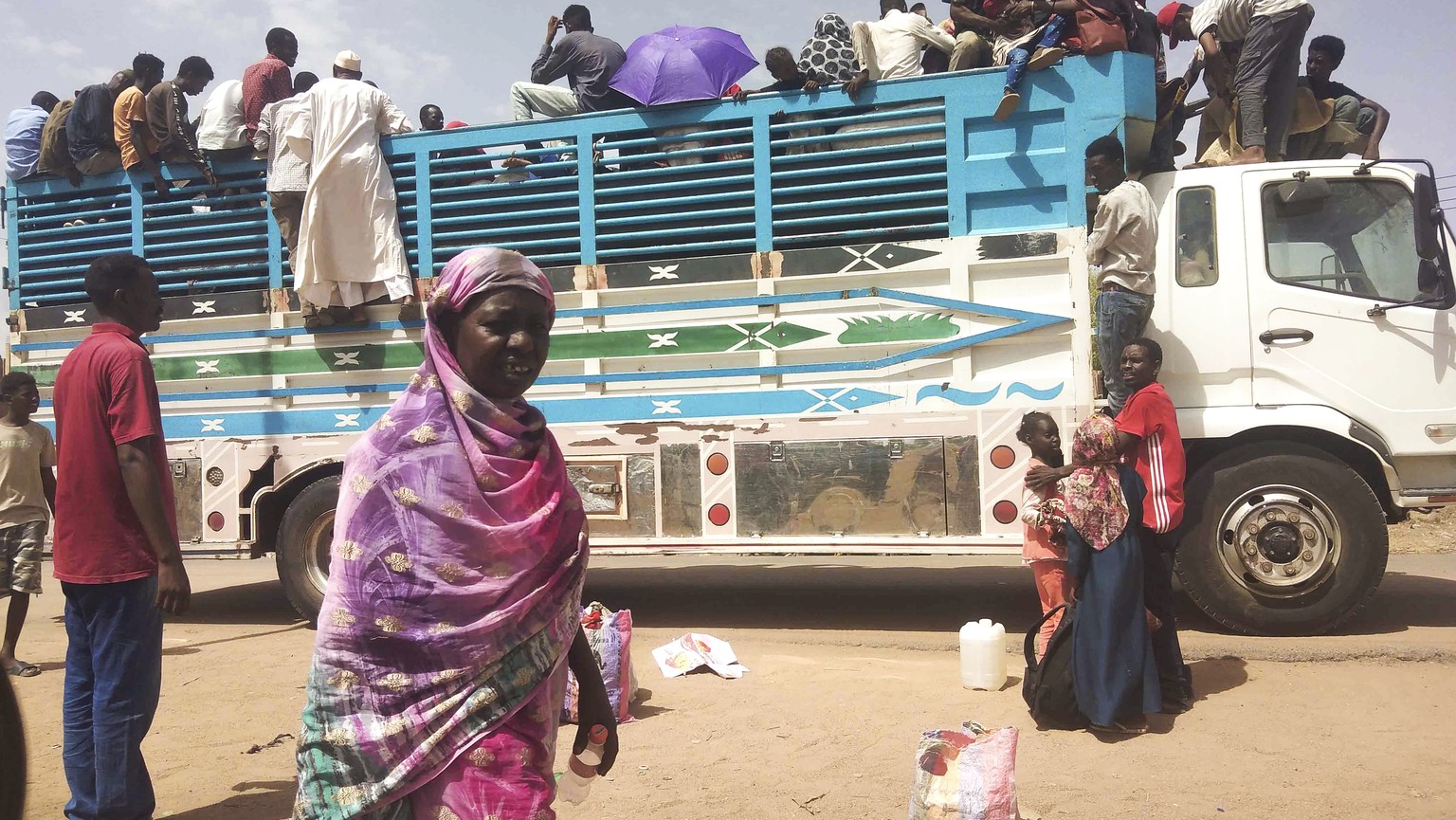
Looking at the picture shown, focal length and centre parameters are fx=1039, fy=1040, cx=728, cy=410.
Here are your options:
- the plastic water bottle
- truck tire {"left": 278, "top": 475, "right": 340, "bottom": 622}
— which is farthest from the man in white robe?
the plastic water bottle

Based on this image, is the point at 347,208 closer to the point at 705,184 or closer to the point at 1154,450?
the point at 705,184

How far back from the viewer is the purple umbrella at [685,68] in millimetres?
5770

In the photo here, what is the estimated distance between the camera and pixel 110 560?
298 centimetres

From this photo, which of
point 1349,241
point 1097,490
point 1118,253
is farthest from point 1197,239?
point 1097,490

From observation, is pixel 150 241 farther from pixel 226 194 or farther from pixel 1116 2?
pixel 1116 2

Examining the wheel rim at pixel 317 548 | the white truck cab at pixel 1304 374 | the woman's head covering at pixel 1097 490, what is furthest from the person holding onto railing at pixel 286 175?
the white truck cab at pixel 1304 374

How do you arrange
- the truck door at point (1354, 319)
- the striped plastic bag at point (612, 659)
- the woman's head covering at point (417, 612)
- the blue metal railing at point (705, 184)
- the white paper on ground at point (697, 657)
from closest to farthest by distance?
the woman's head covering at point (417, 612)
the striped plastic bag at point (612, 659)
the white paper on ground at point (697, 657)
the truck door at point (1354, 319)
the blue metal railing at point (705, 184)

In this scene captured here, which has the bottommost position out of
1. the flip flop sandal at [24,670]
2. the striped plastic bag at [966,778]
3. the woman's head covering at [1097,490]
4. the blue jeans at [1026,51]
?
the flip flop sandal at [24,670]

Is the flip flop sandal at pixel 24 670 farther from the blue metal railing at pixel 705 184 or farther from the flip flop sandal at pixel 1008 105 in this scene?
the flip flop sandal at pixel 1008 105

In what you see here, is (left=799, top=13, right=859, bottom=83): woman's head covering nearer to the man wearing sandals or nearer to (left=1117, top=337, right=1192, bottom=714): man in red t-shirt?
(left=1117, top=337, right=1192, bottom=714): man in red t-shirt

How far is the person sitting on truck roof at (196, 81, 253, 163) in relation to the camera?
629 centimetres

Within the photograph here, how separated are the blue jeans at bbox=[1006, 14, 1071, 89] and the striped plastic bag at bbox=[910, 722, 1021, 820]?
11.7 ft

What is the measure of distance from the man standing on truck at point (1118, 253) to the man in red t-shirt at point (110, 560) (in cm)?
420

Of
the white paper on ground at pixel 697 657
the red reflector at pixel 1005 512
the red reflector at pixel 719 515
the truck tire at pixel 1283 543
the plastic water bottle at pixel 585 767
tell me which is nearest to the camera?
the plastic water bottle at pixel 585 767
